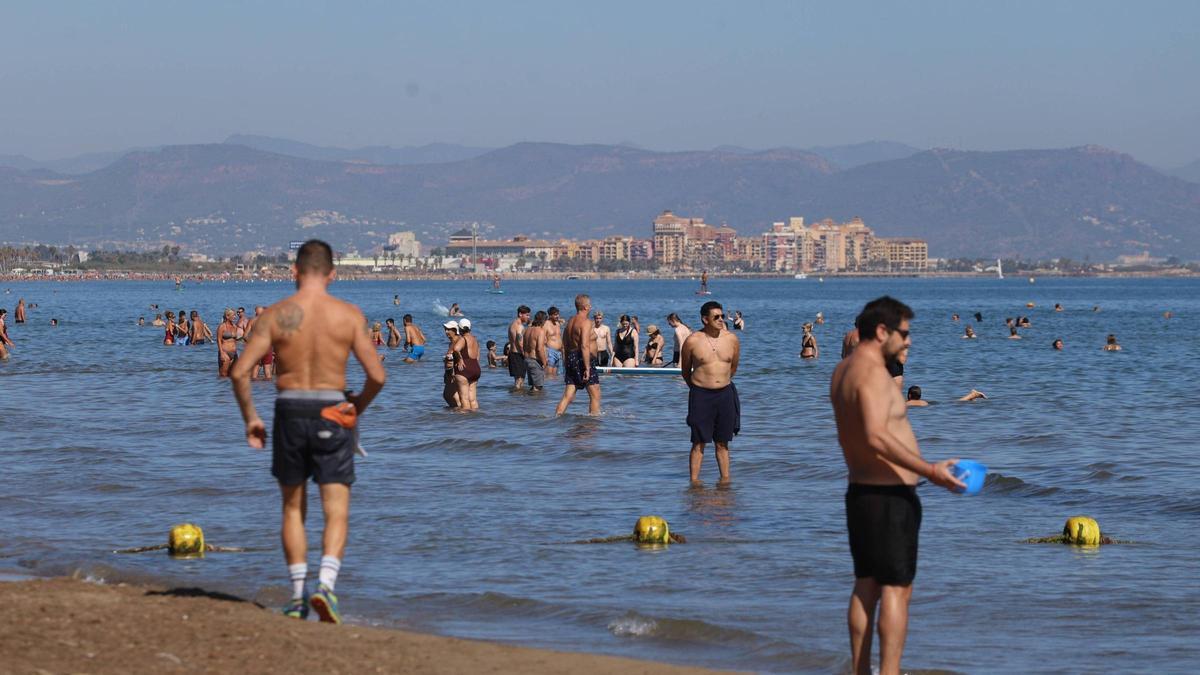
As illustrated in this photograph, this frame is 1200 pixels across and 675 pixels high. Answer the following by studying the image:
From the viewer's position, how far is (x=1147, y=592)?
1031 centimetres

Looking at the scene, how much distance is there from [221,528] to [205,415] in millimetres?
11625

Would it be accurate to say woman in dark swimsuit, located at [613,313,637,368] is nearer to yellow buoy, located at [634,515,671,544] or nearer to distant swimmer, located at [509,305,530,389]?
distant swimmer, located at [509,305,530,389]

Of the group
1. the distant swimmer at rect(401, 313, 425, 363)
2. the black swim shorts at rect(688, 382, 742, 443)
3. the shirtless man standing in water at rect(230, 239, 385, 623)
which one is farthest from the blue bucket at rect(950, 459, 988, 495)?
the distant swimmer at rect(401, 313, 425, 363)

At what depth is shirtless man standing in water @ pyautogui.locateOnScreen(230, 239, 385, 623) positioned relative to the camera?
24.3 feet

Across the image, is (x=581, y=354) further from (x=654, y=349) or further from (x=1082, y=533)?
(x=654, y=349)

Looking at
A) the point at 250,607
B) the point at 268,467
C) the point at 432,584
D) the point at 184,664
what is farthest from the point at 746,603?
the point at 268,467

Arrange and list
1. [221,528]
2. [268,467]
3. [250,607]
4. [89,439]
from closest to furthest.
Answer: [250,607] → [221,528] → [268,467] → [89,439]

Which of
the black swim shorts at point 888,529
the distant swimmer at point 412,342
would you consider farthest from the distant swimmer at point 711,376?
the distant swimmer at point 412,342

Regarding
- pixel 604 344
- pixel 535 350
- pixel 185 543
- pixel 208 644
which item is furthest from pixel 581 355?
pixel 208 644

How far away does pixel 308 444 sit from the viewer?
A: 7445mm

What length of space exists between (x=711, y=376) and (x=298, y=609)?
6992 mm

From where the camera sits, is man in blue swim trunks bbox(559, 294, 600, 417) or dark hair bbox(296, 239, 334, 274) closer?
dark hair bbox(296, 239, 334, 274)

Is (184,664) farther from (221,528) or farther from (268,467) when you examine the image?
(268,467)

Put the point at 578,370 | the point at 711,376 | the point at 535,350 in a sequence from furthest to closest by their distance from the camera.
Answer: the point at 535,350, the point at 578,370, the point at 711,376
